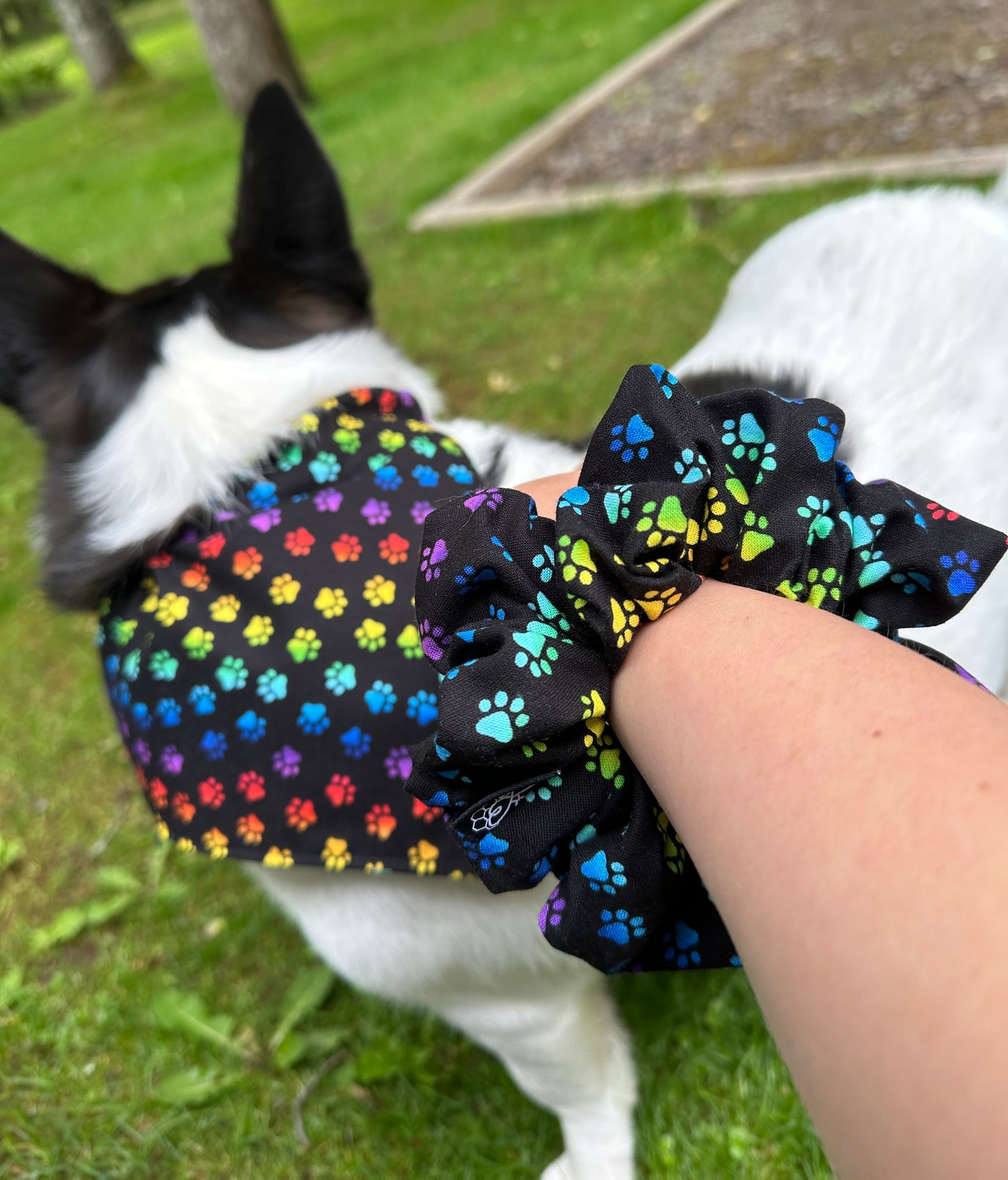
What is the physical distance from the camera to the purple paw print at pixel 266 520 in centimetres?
156

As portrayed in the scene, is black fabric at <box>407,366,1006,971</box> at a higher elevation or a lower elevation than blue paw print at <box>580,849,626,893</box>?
higher

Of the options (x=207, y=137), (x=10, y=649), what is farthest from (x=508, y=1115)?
(x=207, y=137)

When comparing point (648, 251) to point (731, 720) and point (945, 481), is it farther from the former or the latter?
point (731, 720)

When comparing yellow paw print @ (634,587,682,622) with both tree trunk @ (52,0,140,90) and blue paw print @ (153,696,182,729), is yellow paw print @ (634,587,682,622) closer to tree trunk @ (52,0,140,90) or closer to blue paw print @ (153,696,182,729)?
blue paw print @ (153,696,182,729)

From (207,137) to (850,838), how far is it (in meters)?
13.8

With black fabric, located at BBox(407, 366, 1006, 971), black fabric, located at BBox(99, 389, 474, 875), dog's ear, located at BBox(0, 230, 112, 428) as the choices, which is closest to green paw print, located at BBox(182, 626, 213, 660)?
black fabric, located at BBox(99, 389, 474, 875)

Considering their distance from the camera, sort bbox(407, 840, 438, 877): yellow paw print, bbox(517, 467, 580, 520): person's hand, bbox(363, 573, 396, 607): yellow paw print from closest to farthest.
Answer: bbox(517, 467, 580, 520): person's hand
bbox(407, 840, 438, 877): yellow paw print
bbox(363, 573, 396, 607): yellow paw print

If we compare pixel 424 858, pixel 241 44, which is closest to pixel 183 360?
pixel 424 858

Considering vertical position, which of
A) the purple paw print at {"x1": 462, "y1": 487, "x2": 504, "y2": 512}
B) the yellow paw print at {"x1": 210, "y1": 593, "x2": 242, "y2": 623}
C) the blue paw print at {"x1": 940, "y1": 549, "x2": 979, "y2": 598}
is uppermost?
the purple paw print at {"x1": 462, "y1": 487, "x2": 504, "y2": 512}

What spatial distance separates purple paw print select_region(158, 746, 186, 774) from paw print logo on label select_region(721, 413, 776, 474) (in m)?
1.06

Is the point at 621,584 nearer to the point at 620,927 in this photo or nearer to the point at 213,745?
the point at 620,927

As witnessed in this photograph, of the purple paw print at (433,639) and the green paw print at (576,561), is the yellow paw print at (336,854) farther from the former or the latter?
the green paw print at (576,561)

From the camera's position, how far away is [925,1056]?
57 cm

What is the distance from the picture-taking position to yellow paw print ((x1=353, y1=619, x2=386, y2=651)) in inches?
56.6
